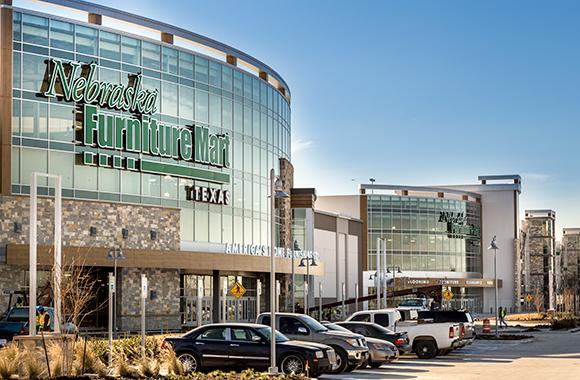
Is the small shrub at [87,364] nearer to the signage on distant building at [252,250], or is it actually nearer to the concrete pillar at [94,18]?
the concrete pillar at [94,18]

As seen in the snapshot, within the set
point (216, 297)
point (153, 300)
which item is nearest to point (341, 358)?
point (153, 300)

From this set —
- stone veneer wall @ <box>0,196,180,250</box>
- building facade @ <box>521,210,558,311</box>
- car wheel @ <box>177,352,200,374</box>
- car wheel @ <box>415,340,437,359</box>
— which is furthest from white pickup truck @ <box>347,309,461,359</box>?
building facade @ <box>521,210,558,311</box>

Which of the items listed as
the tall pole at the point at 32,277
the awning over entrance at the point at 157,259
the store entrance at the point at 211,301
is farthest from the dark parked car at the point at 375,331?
the store entrance at the point at 211,301

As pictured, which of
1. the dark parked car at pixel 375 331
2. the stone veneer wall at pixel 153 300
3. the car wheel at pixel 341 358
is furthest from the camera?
the stone veneer wall at pixel 153 300

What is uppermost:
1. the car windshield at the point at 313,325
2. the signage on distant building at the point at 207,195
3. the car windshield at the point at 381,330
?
the signage on distant building at the point at 207,195

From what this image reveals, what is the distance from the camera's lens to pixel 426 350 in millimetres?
36594

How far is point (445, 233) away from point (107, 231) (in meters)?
80.5

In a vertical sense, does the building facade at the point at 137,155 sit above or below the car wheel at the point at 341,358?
above

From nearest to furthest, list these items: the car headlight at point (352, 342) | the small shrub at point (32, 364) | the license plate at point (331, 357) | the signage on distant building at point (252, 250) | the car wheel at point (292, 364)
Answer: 1. the small shrub at point (32, 364)
2. the car wheel at point (292, 364)
3. the license plate at point (331, 357)
4. the car headlight at point (352, 342)
5. the signage on distant building at point (252, 250)

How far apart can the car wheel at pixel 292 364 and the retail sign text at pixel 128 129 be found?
2974cm

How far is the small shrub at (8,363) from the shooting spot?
2272 centimetres

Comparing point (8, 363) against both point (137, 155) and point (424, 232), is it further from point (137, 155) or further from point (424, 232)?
point (424, 232)

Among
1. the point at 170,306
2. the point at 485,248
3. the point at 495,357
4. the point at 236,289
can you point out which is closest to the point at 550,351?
the point at 495,357

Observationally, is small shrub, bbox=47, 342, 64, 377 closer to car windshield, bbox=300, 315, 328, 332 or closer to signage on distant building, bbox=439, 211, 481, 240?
car windshield, bbox=300, 315, 328, 332
